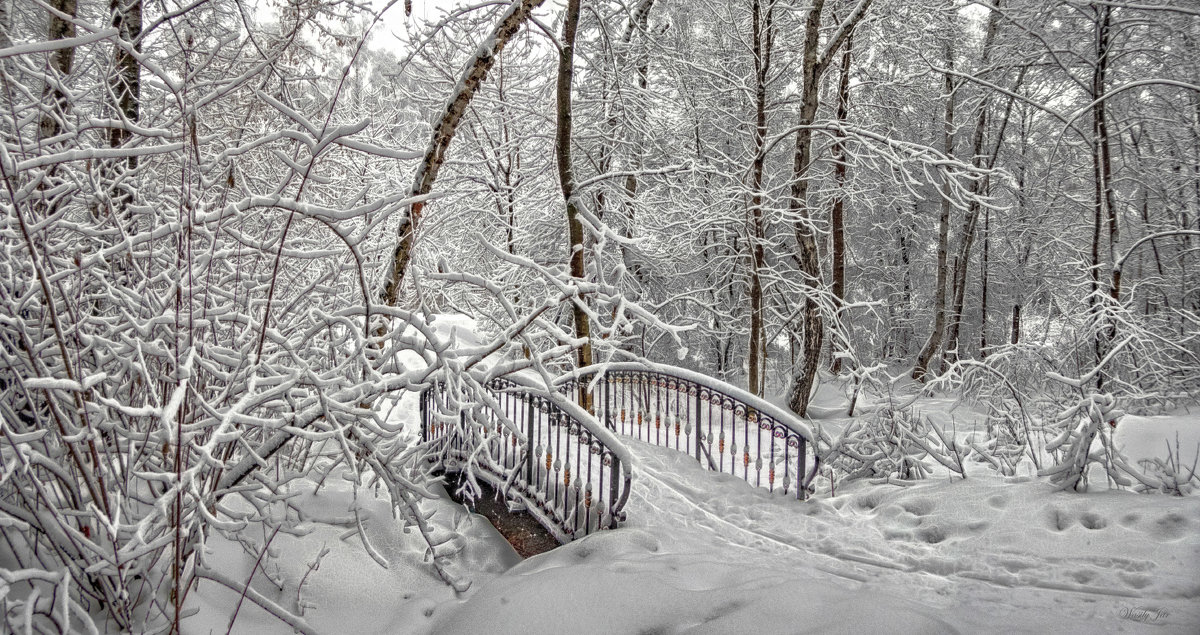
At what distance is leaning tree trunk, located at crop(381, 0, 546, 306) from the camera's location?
16.8ft

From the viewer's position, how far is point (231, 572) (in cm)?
365

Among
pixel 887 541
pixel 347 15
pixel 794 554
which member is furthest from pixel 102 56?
pixel 887 541

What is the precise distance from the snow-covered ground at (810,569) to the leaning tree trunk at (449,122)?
1.94 metres

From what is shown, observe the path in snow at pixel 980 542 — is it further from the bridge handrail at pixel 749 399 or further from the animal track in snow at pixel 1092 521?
the bridge handrail at pixel 749 399

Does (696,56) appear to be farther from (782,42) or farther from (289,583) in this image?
(289,583)

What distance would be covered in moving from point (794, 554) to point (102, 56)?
697 centimetres

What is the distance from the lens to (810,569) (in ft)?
13.6

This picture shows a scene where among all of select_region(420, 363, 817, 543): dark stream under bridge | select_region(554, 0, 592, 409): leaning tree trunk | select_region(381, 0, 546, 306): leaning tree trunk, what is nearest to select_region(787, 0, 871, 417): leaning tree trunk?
select_region(420, 363, 817, 543): dark stream under bridge

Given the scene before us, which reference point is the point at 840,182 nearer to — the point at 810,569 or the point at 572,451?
the point at 572,451

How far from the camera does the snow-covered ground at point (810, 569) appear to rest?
303 cm

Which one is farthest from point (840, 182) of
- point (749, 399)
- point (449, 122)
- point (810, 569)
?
point (810, 569)

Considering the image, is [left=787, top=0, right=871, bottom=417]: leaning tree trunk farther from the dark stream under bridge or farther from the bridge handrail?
the bridge handrail
